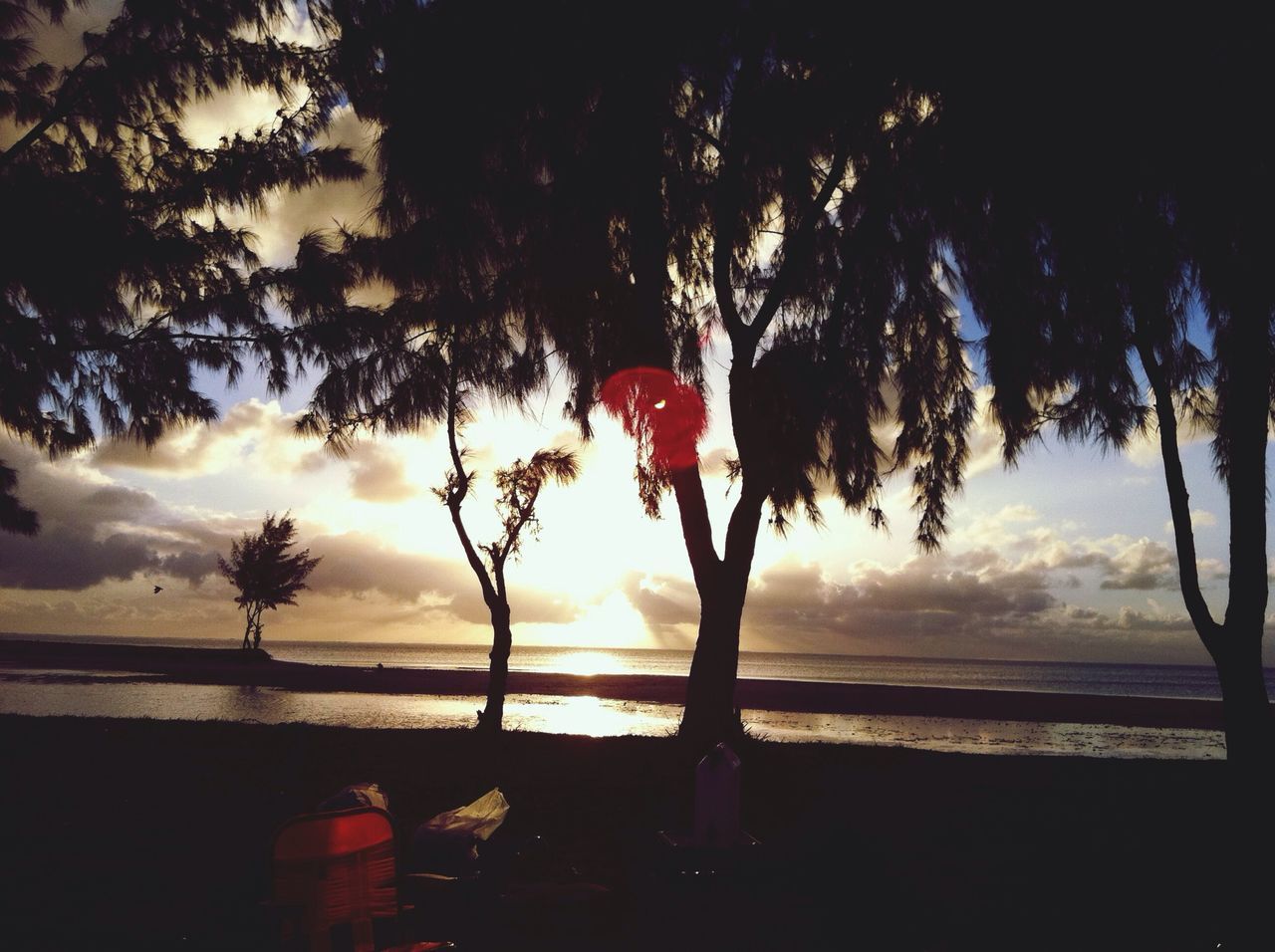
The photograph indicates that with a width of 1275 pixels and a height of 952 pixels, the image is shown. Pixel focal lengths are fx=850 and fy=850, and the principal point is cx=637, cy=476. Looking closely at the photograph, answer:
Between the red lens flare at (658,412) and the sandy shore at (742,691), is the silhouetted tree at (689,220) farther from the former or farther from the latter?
the sandy shore at (742,691)

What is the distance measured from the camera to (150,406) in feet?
28.5

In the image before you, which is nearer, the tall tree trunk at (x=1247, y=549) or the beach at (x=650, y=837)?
the beach at (x=650, y=837)

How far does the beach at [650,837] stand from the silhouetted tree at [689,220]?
1620 millimetres

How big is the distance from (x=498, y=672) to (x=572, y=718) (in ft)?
26.9

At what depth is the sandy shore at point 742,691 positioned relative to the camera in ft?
79.9

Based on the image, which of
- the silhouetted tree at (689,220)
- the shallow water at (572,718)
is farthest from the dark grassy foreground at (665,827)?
the shallow water at (572,718)

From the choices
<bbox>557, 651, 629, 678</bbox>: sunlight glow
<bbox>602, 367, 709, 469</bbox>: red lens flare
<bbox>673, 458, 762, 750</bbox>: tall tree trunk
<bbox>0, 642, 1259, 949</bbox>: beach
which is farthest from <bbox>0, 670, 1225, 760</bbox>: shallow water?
<bbox>557, 651, 629, 678</bbox>: sunlight glow

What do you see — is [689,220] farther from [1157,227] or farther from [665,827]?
[665,827]

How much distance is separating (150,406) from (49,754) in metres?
3.98

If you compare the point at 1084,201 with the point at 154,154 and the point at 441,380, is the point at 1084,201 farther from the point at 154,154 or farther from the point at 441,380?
the point at 154,154

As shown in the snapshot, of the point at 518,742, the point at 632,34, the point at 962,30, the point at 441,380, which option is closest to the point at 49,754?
the point at 518,742

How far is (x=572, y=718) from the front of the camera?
19.5 meters

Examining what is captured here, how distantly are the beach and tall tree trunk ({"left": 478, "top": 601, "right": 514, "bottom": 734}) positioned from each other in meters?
0.55

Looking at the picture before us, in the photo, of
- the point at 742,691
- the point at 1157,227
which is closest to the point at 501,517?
the point at 1157,227
